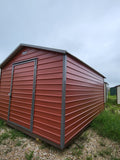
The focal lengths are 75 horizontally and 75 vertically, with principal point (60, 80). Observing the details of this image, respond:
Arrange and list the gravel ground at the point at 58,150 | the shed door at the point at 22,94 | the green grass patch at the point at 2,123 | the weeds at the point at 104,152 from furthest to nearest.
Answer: the green grass patch at the point at 2,123 → the shed door at the point at 22,94 → the weeds at the point at 104,152 → the gravel ground at the point at 58,150

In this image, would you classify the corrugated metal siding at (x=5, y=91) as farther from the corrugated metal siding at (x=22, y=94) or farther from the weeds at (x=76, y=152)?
the weeds at (x=76, y=152)

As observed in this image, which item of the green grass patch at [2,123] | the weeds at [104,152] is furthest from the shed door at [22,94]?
the weeds at [104,152]

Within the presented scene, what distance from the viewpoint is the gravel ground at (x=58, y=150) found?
184 centimetres

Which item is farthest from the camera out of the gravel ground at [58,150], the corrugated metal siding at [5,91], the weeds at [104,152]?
the corrugated metal siding at [5,91]

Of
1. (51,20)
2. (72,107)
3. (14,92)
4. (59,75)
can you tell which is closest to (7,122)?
(14,92)

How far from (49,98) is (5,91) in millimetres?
2914

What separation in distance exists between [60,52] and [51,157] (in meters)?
2.67

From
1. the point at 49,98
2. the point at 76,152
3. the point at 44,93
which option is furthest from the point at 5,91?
the point at 76,152

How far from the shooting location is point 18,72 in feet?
10.9

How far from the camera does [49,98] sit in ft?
7.32

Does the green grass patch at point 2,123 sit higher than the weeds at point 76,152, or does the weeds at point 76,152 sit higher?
the weeds at point 76,152

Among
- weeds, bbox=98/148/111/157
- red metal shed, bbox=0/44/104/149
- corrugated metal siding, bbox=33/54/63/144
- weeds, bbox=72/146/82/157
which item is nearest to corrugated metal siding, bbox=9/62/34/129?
red metal shed, bbox=0/44/104/149

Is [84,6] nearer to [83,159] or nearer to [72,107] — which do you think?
[72,107]

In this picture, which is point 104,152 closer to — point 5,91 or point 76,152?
point 76,152
